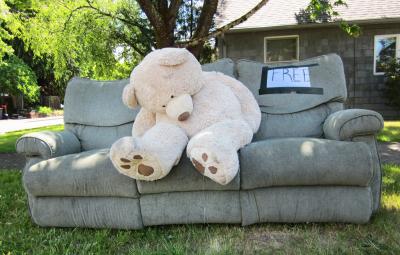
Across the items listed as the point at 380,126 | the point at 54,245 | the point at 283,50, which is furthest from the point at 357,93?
the point at 54,245

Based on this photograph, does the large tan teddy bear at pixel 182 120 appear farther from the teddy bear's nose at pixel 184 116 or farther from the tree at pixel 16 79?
the tree at pixel 16 79

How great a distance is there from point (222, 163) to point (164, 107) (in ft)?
2.32

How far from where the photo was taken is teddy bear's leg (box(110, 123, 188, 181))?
1.95 m

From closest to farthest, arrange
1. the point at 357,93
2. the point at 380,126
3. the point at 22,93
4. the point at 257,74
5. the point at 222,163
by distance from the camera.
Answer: the point at 222,163 → the point at 380,126 → the point at 257,74 → the point at 357,93 → the point at 22,93

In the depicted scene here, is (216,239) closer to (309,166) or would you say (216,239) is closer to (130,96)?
(309,166)

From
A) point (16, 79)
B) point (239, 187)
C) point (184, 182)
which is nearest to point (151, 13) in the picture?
point (184, 182)

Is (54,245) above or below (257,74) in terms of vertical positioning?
below

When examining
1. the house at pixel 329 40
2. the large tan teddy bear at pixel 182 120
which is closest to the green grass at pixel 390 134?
the house at pixel 329 40

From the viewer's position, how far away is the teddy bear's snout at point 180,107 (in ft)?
7.65

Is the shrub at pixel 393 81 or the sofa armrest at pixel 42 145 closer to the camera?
the sofa armrest at pixel 42 145

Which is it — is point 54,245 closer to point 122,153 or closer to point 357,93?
point 122,153

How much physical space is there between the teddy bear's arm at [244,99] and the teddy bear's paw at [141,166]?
90cm

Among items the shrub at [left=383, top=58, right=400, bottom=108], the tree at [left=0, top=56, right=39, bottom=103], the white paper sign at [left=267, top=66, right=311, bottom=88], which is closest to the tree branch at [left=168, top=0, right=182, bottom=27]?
the white paper sign at [left=267, top=66, right=311, bottom=88]

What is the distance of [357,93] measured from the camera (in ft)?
31.5
